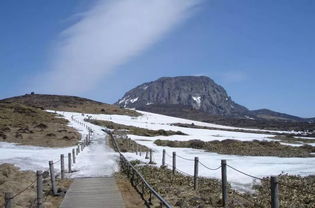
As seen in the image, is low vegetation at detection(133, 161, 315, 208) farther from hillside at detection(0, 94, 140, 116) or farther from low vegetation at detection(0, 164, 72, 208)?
hillside at detection(0, 94, 140, 116)

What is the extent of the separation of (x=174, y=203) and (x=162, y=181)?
215 inches

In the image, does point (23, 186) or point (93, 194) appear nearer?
point (93, 194)

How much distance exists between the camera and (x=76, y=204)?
15.1 metres

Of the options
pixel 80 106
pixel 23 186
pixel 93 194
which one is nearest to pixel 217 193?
pixel 93 194

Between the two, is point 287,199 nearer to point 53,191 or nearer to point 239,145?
point 53,191

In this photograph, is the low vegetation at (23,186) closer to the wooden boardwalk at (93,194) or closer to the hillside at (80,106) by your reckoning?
the wooden boardwalk at (93,194)

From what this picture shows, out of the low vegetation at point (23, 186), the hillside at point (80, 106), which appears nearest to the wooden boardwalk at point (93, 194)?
the low vegetation at point (23, 186)

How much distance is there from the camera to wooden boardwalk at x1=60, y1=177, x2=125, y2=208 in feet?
49.2

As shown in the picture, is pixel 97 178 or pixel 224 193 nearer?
pixel 224 193

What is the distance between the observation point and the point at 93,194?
55.9 ft

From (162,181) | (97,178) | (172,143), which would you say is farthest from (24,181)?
(172,143)

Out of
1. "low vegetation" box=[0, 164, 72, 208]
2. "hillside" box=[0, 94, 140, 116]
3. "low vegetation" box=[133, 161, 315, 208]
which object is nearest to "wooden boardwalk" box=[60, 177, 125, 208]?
"low vegetation" box=[0, 164, 72, 208]

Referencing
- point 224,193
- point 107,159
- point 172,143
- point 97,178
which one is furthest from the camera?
point 172,143

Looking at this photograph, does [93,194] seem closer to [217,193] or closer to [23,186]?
[217,193]
